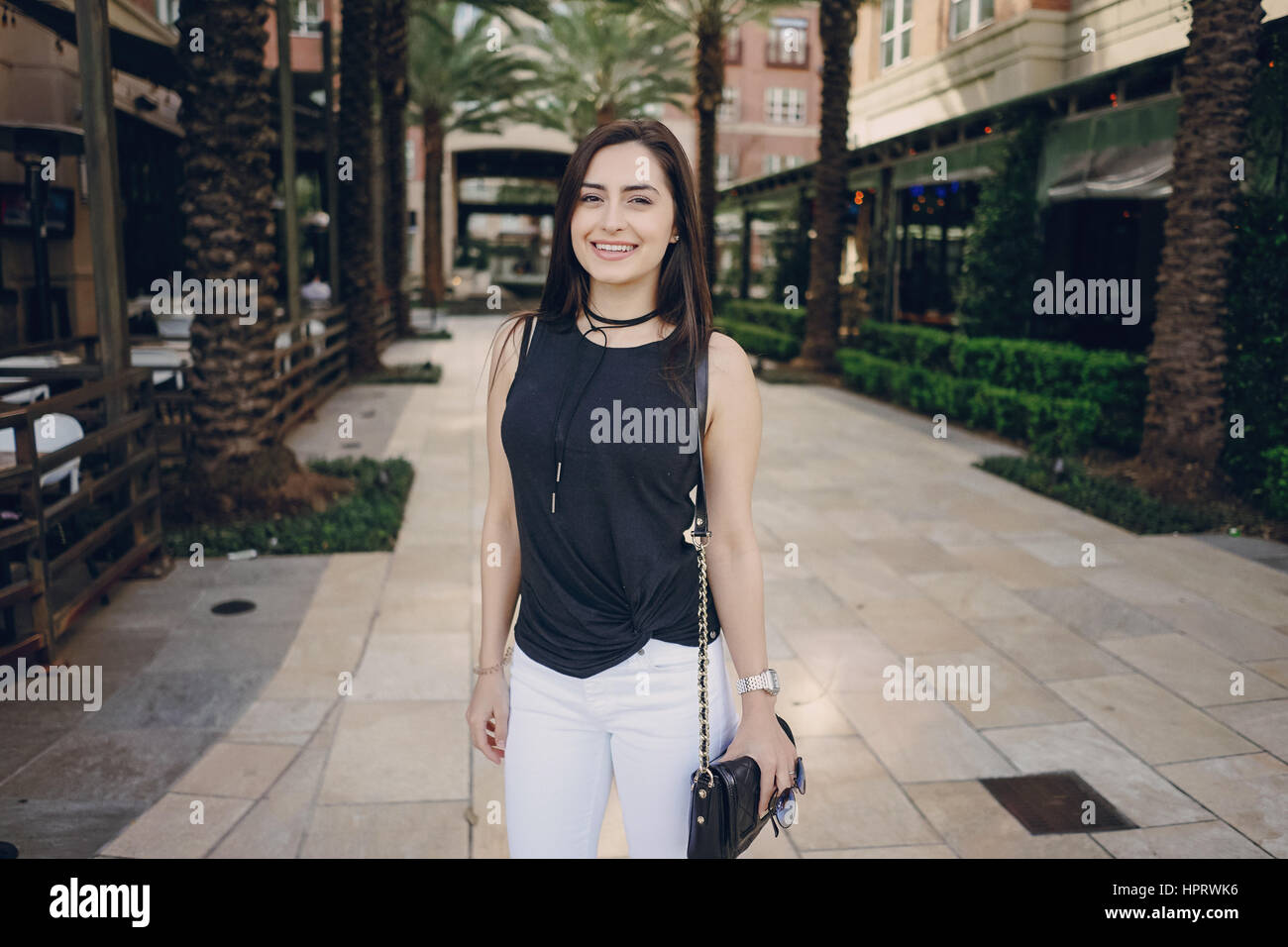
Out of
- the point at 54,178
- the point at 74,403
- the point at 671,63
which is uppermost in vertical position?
the point at 671,63

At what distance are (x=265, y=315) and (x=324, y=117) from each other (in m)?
9.67

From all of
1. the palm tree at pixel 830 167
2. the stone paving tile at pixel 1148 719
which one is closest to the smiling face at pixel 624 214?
the stone paving tile at pixel 1148 719

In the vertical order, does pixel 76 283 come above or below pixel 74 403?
above

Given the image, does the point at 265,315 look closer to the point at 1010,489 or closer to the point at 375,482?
the point at 375,482

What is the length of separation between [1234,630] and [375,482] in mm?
6575

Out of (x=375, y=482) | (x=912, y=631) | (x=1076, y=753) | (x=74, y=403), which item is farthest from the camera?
(x=375, y=482)

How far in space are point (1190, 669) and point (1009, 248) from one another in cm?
968

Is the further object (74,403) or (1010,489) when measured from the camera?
(1010,489)

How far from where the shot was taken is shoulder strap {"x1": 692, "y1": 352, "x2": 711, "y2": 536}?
2.07 m

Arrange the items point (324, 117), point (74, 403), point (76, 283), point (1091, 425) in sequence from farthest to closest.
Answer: point (324, 117), point (76, 283), point (1091, 425), point (74, 403)

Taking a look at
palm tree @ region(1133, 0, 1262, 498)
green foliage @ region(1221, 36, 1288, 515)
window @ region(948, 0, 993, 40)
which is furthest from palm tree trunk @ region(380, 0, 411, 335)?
green foliage @ region(1221, 36, 1288, 515)
